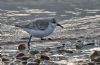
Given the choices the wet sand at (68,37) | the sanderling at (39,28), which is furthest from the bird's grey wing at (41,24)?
the wet sand at (68,37)

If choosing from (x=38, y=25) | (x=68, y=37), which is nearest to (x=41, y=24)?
(x=38, y=25)

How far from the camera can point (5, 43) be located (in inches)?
519

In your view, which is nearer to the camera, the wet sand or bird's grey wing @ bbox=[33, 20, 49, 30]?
the wet sand

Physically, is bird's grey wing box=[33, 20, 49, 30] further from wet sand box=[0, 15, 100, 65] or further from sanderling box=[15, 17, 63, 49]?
wet sand box=[0, 15, 100, 65]

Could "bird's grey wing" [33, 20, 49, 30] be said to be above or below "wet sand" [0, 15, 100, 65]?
above

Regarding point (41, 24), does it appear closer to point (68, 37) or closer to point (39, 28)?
point (39, 28)

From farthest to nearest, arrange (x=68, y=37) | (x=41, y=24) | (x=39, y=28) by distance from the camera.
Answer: (x=68, y=37) → (x=41, y=24) → (x=39, y=28)

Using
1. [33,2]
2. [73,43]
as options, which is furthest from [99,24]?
[33,2]

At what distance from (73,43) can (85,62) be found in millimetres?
2999

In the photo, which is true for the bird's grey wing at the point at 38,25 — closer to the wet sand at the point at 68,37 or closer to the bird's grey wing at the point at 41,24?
the bird's grey wing at the point at 41,24

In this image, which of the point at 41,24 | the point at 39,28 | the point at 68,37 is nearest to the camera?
the point at 39,28

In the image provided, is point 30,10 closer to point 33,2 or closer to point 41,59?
point 33,2

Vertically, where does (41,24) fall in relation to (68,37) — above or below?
above

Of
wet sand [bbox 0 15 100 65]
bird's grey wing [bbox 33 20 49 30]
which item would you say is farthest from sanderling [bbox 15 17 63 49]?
wet sand [bbox 0 15 100 65]
